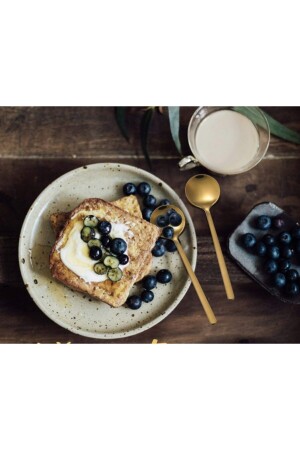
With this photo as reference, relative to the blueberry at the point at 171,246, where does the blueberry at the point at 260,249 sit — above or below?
below

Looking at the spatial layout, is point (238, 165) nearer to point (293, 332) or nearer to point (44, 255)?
point (293, 332)

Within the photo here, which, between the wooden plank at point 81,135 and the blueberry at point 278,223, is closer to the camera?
the blueberry at point 278,223

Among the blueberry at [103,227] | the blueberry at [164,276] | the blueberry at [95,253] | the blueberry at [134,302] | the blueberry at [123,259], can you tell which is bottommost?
the blueberry at [134,302]

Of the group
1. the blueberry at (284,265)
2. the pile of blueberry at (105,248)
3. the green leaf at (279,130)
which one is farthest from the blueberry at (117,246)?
the green leaf at (279,130)

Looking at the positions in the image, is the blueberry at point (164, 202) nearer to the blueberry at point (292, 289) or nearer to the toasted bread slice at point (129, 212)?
the toasted bread slice at point (129, 212)

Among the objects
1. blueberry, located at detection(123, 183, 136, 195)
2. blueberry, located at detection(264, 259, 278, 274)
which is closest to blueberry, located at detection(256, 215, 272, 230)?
blueberry, located at detection(264, 259, 278, 274)

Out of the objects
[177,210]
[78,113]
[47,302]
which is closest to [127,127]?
[78,113]

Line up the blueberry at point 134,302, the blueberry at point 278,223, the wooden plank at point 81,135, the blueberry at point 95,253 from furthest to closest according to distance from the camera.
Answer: the wooden plank at point 81,135 → the blueberry at point 278,223 → the blueberry at point 134,302 → the blueberry at point 95,253
